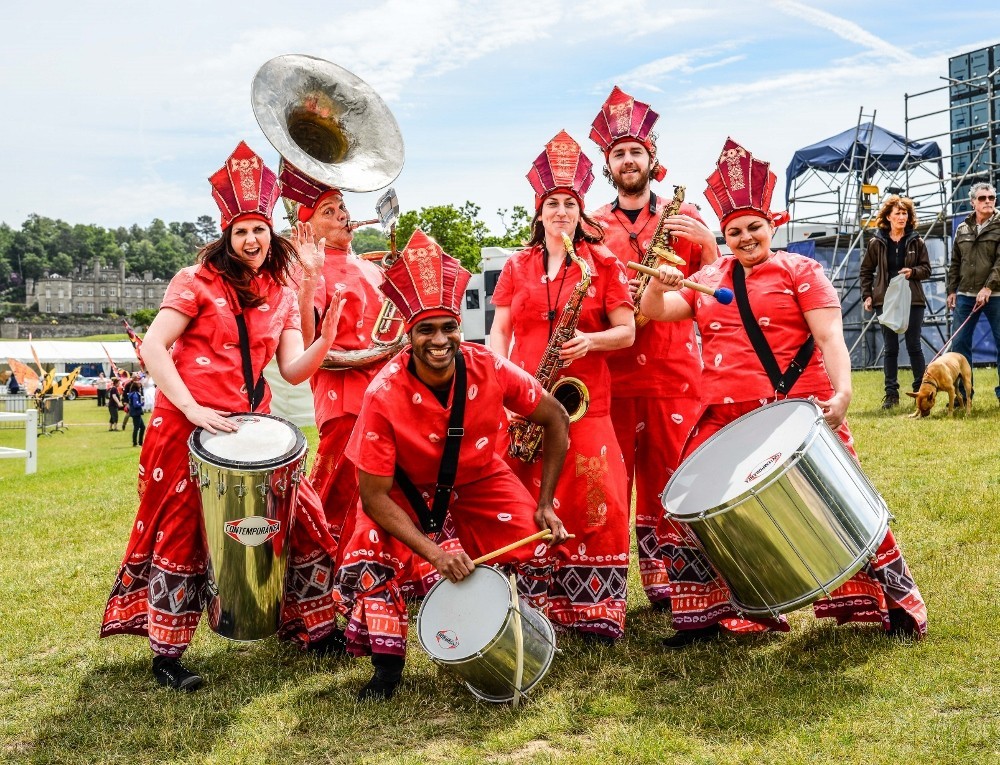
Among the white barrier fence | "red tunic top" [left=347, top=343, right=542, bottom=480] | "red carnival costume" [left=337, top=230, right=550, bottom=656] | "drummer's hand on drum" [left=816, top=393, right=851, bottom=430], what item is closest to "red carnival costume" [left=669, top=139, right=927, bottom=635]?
"drummer's hand on drum" [left=816, top=393, right=851, bottom=430]

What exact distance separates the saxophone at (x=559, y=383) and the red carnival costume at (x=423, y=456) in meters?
0.39

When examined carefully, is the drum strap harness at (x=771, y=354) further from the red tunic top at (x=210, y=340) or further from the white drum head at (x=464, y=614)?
the red tunic top at (x=210, y=340)

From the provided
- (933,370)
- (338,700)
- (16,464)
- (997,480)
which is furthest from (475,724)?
(16,464)

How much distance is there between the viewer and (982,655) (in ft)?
13.8

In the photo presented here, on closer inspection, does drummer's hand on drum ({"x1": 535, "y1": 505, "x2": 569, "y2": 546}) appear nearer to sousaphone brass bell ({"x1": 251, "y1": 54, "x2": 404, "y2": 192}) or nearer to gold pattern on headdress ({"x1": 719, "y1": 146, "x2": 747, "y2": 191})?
gold pattern on headdress ({"x1": 719, "y1": 146, "x2": 747, "y2": 191})

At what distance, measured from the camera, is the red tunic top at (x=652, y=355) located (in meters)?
5.38

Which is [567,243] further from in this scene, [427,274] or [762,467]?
[762,467]

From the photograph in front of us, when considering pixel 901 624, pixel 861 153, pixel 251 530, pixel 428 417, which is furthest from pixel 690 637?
pixel 861 153

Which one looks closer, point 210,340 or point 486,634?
point 486,634

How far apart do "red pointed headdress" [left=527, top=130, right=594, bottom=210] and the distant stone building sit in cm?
18801

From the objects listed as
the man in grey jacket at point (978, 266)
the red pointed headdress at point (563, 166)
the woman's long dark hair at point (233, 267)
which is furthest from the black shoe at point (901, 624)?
the man in grey jacket at point (978, 266)

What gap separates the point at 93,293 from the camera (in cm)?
18338

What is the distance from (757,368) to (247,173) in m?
2.68

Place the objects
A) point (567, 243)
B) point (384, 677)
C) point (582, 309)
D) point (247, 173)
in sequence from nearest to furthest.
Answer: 1. point (384, 677)
2. point (247, 173)
3. point (567, 243)
4. point (582, 309)
